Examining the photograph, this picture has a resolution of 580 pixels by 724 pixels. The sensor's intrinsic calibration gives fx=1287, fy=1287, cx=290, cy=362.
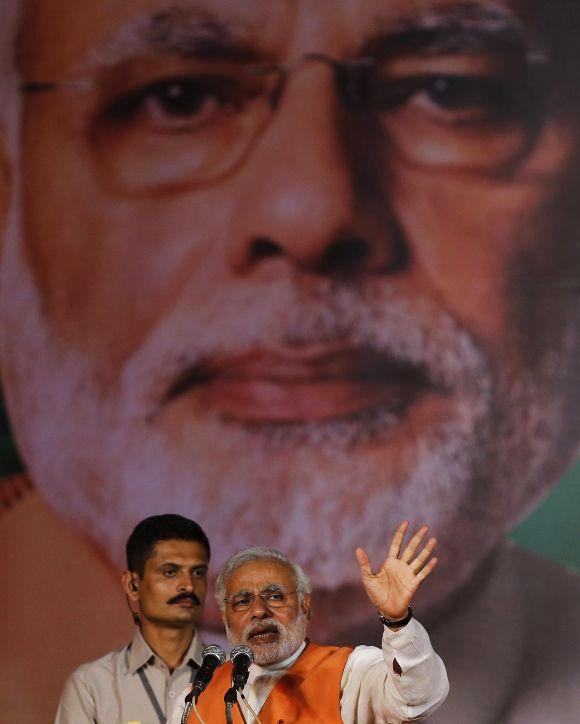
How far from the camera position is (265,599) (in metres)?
2.96

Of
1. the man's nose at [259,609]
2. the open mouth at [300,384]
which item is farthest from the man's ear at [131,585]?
the open mouth at [300,384]

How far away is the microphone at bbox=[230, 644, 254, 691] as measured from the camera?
107 inches

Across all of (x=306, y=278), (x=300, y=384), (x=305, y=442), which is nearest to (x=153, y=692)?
(x=305, y=442)

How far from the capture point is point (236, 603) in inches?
117

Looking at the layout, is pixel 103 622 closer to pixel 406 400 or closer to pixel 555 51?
pixel 406 400

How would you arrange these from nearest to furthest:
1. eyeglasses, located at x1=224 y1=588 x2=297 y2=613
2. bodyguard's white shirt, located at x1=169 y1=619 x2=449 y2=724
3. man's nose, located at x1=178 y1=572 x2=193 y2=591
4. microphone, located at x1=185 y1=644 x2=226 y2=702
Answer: bodyguard's white shirt, located at x1=169 y1=619 x2=449 y2=724 < microphone, located at x1=185 y1=644 x2=226 y2=702 < eyeglasses, located at x1=224 y1=588 x2=297 y2=613 < man's nose, located at x1=178 y1=572 x2=193 y2=591

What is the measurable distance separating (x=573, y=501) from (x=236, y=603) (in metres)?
2.13

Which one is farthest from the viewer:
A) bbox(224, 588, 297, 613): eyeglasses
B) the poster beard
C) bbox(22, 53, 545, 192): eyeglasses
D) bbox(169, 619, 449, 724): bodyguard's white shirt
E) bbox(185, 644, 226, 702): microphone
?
bbox(22, 53, 545, 192): eyeglasses

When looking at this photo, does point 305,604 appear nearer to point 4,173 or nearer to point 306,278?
point 306,278

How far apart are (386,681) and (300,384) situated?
6.82 feet

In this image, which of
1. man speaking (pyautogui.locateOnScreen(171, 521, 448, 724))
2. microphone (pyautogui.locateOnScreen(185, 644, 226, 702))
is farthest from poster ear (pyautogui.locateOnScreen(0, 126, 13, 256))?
microphone (pyautogui.locateOnScreen(185, 644, 226, 702))

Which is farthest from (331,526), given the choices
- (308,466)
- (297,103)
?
(297,103)

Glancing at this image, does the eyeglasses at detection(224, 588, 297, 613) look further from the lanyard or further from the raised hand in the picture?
the lanyard

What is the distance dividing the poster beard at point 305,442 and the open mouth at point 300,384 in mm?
28
